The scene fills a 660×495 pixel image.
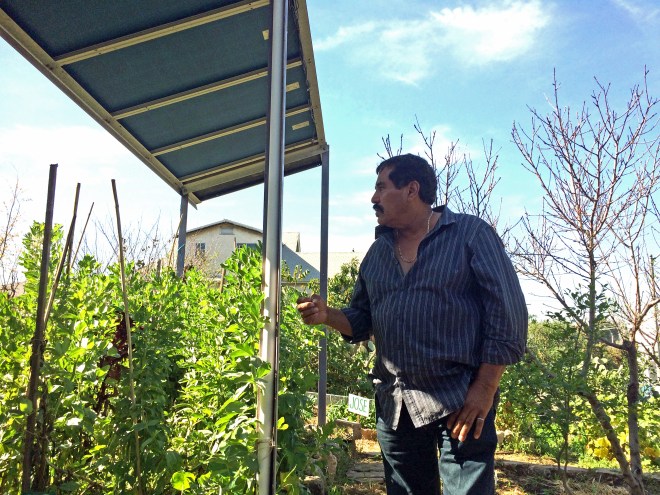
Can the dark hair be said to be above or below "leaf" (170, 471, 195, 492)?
above

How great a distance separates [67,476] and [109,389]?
0.39 m

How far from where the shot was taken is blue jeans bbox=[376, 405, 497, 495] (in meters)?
1.63

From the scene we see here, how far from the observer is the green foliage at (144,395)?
1.68m

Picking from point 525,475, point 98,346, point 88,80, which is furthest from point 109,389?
point 525,475

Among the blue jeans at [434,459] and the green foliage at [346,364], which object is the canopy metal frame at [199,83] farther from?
the green foliage at [346,364]

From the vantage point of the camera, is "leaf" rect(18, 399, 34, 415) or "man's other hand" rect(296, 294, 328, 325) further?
"man's other hand" rect(296, 294, 328, 325)

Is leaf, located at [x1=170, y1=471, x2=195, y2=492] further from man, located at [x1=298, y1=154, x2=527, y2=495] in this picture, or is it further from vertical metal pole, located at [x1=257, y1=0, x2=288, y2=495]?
man, located at [x1=298, y1=154, x2=527, y2=495]

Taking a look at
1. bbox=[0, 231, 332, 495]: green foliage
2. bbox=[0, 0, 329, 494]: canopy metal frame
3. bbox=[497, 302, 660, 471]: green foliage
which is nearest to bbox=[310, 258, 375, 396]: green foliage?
bbox=[0, 0, 329, 494]: canopy metal frame

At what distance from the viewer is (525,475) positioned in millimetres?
4348

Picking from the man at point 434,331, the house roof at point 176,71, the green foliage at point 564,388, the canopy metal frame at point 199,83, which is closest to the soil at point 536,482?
the green foliage at point 564,388

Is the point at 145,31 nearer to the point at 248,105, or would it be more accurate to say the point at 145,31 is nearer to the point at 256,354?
the point at 248,105

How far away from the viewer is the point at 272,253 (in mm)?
1664

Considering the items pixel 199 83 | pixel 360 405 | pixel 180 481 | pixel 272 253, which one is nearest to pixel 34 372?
pixel 180 481

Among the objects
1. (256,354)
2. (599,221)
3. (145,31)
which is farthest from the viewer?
(599,221)
